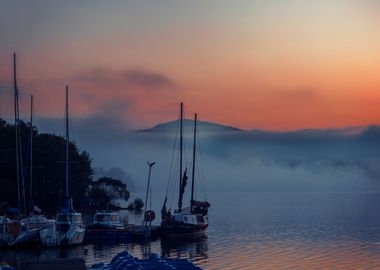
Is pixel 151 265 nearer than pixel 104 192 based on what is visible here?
Yes

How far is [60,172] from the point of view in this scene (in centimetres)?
10600

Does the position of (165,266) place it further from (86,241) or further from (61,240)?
(86,241)

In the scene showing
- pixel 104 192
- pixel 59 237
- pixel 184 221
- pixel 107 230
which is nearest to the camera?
pixel 59 237

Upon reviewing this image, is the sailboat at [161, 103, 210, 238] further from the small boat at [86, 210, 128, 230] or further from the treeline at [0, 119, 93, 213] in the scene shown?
A: the treeline at [0, 119, 93, 213]

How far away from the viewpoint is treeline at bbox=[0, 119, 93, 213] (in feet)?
318

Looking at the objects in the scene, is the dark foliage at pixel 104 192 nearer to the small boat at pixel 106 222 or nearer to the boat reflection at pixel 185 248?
the small boat at pixel 106 222

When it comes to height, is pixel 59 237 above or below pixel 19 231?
below

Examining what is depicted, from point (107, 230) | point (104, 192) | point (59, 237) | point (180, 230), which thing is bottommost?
point (180, 230)

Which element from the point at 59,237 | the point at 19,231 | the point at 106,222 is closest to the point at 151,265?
the point at 59,237

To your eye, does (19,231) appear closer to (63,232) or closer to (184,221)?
(63,232)

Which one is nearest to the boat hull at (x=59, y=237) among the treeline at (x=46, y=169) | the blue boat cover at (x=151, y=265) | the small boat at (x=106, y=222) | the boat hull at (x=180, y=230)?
the small boat at (x=106, y=222)

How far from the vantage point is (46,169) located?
106 m

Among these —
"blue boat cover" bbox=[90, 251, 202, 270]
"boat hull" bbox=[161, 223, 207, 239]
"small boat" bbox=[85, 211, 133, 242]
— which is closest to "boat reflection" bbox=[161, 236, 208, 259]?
"boat hull" bbox=[161, 223, 207, 239]

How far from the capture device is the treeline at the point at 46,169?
9681cm
